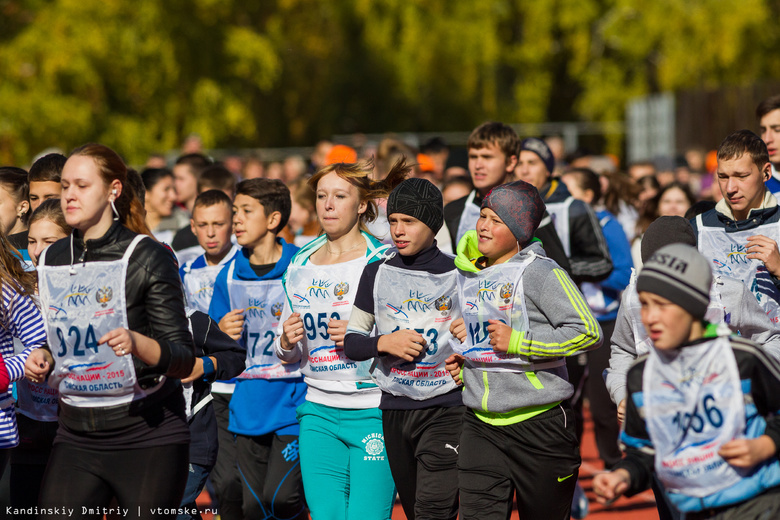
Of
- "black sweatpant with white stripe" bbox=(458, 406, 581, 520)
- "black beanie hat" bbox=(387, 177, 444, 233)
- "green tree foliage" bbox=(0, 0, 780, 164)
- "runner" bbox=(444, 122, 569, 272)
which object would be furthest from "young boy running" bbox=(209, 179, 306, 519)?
"green tree foliage" bbox=(0, 0, 780, 164)

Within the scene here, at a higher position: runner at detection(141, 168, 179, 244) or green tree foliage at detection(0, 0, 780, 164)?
green tree foliage at detection(0, 0, 780, 164)

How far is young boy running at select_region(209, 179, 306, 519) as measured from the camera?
5.89 meters

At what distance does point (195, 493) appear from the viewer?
590 cm

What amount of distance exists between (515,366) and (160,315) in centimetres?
166

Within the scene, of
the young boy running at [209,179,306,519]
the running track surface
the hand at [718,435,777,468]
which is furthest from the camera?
the running track surface

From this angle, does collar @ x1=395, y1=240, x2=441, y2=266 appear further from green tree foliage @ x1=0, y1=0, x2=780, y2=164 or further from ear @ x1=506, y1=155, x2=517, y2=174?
green tree foliage @ x1=0, y1=0, x2=780, y2=164

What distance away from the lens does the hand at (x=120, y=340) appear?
13.1 ft

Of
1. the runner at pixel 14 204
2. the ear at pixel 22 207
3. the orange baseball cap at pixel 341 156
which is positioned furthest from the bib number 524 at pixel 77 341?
the orange baseball cap at pixel 341 156

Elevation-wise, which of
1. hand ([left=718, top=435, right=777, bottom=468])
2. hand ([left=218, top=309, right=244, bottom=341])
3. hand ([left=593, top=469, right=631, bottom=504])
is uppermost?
hand ([left=218, top=309, right=244, bottom=341])

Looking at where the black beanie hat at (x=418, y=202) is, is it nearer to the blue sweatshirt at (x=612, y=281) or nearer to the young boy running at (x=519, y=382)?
the young boy running at (x=519, y=382)

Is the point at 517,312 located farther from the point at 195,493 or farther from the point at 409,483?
the point at 195,493

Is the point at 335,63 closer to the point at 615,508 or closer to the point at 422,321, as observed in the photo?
the point at 615,508

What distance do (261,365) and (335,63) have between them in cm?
2256

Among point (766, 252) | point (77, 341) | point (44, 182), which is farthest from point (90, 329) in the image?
point (766, 252)
